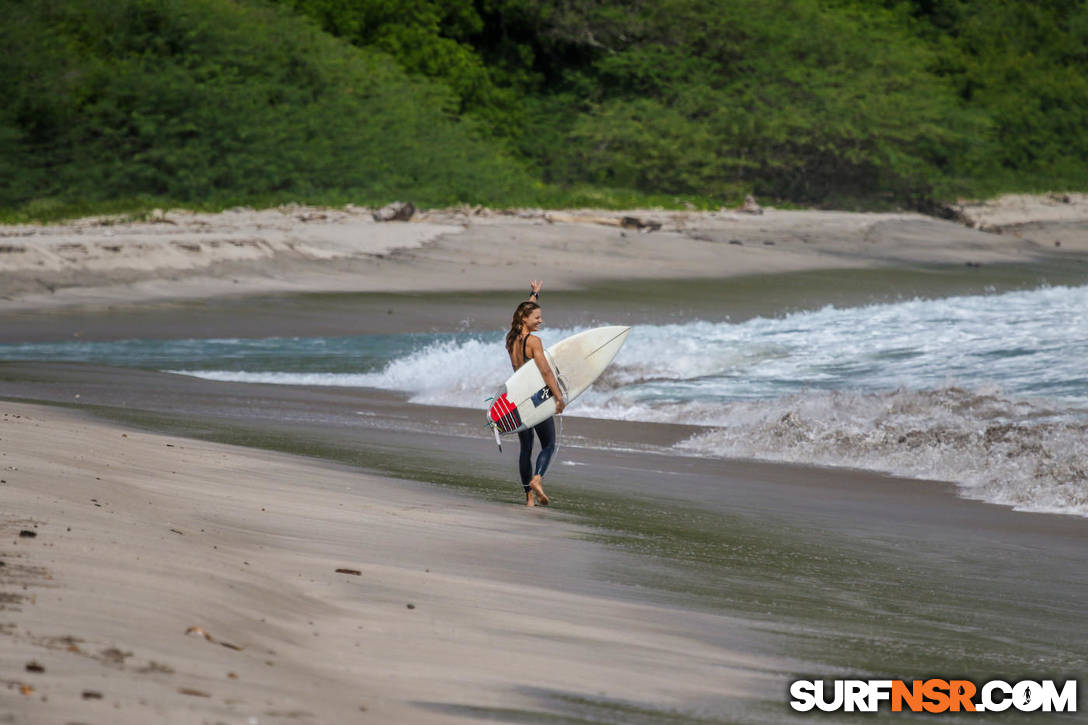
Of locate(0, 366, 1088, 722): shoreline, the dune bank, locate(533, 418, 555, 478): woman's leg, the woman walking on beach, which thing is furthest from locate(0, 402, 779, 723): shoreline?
the dune bank

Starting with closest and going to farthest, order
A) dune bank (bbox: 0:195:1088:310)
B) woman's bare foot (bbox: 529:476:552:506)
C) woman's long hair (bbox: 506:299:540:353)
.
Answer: woman's bare foot (bbox: 529:476:552:506), woman's long hair (bbox: 506:299:540:353), dune bank (bbox: 0:195:1088:310)

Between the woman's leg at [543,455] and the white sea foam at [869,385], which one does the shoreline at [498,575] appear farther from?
the white sea foam at [869,385]

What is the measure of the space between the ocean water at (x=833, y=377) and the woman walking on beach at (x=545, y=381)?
305 cm

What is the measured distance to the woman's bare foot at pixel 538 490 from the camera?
25.6 feet

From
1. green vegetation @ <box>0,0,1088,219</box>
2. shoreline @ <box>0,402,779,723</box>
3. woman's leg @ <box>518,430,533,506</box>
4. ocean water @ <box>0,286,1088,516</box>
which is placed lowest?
ocean water @ <box>0,286,1088,516</box>

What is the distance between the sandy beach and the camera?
373cm

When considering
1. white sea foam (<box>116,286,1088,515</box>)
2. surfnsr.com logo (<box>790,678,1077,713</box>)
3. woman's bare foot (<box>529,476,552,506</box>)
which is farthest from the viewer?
white sea foam (<box>116,286,1088,515</box>)

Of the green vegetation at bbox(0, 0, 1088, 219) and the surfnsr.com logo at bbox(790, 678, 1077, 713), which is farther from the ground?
the green vegetation at bbox(0, 0, 1088, 219)

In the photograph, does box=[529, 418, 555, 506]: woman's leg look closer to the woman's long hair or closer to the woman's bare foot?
the woman's bare foot

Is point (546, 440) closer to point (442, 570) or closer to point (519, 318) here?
point (519, 318)

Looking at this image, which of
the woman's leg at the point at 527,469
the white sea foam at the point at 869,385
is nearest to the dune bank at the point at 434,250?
the white sea foam at the point at 869,385

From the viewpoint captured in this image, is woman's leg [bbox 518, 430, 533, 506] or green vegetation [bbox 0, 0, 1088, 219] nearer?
woman's leg [bbox 518, 430, 533, 506]

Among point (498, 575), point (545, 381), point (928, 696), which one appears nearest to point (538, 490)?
point (545, 381)

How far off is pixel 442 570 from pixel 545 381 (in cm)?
262
